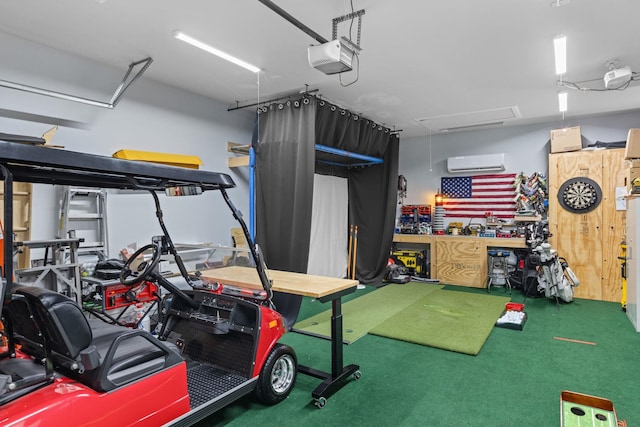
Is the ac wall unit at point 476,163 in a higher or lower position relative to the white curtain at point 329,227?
higher

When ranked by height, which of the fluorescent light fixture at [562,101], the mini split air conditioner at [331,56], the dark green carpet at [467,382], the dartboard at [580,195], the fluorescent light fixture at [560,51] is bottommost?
the dark green carpet at [467,382]

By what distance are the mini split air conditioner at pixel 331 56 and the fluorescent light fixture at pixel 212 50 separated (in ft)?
3.87

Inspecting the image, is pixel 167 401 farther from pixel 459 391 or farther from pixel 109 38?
pixel 109 38

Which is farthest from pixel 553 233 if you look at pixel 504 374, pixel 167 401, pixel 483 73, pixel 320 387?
pixel 167 401

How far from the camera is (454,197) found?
773 centimetres

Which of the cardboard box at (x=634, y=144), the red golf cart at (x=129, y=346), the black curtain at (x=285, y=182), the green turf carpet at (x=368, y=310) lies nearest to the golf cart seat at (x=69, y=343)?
the red golf cart at (x=129, y=346)

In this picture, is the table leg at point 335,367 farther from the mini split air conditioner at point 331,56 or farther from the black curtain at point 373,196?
the black curtain at point 373,196

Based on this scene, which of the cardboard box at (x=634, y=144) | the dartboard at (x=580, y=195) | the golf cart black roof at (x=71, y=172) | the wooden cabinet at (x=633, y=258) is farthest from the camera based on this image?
the dartboard at (x=580, y=195)

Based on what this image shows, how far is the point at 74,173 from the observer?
1999 millimetres

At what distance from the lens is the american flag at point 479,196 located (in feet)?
23.6

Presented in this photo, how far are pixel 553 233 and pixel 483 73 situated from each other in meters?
3.48

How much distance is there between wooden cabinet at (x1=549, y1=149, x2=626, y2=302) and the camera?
591 cm

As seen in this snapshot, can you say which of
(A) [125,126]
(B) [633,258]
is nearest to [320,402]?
(A) [125,126]

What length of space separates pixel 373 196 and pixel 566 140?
11.3 ft
